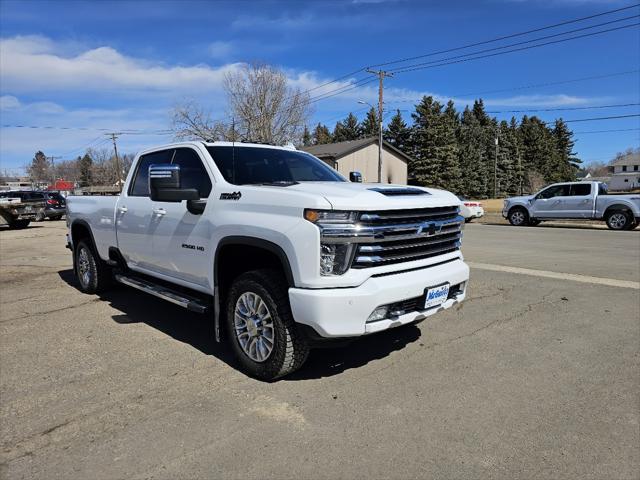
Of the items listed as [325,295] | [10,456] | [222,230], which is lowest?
[10,456]

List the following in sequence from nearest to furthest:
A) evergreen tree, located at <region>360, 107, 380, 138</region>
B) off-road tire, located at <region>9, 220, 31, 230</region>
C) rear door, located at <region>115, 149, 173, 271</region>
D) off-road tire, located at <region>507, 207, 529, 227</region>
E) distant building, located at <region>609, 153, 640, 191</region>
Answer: rear door, located at <region>115, 149, 173, 271</region> → off-road tire, located at <region>507, 207, 529, 227</region> → off-road tire, located at <region>9, 220, 31, 230</region> → evergreen tree, located at <region>360, 107, 380, 138</region> → distant building, located at <region>609, 153, 640, 191</region>

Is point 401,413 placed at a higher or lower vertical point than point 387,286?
lower

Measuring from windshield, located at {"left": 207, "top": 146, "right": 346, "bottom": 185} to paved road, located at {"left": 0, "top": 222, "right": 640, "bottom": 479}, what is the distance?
172 cm

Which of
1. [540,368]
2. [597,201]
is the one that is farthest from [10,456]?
[597,201]

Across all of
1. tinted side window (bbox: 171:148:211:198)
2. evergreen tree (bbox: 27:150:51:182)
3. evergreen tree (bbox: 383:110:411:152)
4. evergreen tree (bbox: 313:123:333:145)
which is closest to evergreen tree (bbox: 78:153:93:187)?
evergreen tree (bbox: 27:150:51:182)

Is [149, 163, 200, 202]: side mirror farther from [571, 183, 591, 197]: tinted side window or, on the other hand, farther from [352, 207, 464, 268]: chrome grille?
[571, 183, 591, 197]: tinted side window

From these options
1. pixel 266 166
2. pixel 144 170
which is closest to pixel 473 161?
pixel 144 170

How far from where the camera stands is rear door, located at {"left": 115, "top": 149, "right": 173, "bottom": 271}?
5.15 m

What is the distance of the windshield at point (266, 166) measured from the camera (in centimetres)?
450

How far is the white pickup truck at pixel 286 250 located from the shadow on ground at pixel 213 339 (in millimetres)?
378

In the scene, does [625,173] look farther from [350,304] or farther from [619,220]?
[350,304]

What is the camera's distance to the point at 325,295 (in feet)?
10.6

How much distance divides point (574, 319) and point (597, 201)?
49.8 ft

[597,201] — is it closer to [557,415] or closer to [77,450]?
[557,415]
